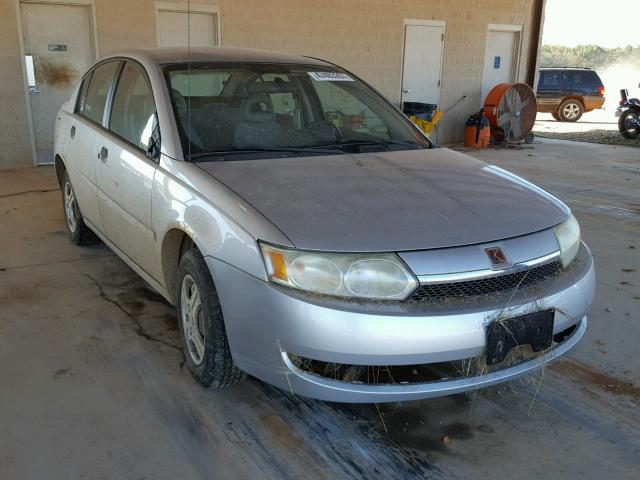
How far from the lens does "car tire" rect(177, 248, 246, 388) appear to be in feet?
8.56

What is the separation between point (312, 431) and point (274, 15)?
870cm

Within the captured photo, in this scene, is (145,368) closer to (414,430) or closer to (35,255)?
(414,430)

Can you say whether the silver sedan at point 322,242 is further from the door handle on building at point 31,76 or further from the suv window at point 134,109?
the door handle on building at point 31,76

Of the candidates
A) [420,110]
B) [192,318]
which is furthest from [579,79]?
[192,318]

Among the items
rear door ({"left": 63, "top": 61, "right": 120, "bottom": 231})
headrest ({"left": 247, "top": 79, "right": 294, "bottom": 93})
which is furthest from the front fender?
rear door ({"left": 63, "top": 61, "right": 120, "bottom": 231})

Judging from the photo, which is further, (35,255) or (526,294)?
(35,255)

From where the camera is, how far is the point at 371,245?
2.31m

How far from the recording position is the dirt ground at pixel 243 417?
7.83 ft

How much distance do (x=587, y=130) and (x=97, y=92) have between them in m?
14.7

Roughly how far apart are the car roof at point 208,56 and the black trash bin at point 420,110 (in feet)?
24.6

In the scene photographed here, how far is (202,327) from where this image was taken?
2793 millimetres

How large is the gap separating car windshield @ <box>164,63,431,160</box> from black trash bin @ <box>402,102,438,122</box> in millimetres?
7429

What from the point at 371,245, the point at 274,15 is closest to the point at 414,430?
the point at 371,245

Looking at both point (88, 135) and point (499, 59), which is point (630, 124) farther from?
point (88, 135)
